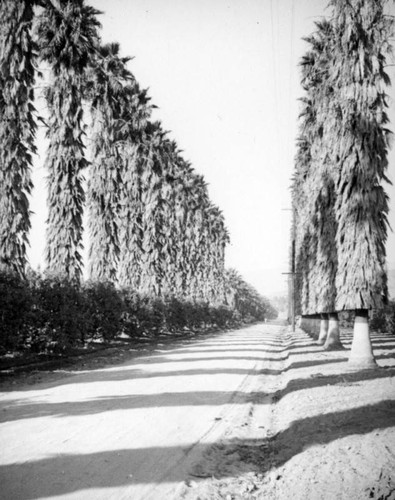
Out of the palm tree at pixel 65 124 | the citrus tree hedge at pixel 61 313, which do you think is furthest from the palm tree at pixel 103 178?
the palm tree at pixel 65 124

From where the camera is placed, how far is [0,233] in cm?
1401

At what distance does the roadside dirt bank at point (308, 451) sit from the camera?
159 inches

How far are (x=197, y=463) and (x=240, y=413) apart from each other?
273 cm

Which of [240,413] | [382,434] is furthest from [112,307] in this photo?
[382,434]

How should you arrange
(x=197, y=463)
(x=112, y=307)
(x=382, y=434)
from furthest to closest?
1. (x=112, y=307)
2. (x=382, y=434)
3. (x=197, y=463)

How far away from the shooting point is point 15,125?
14695 mm

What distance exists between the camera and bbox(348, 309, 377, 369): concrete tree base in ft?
40.3

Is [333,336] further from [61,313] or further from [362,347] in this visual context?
[61,313]

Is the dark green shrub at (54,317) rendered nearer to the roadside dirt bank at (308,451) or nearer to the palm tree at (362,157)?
the roadside dirt bank at (308,451)

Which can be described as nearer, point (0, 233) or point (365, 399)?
point (365, 399)

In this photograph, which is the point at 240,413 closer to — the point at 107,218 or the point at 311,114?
the point at 107,218

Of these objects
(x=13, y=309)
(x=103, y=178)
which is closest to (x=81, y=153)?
(x=103, y=178)

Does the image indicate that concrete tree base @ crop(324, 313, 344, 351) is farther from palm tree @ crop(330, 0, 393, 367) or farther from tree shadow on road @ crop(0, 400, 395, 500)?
tree shadow on road @ crop(0, 400, 395, 500)

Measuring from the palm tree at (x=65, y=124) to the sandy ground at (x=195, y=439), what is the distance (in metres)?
7.77
